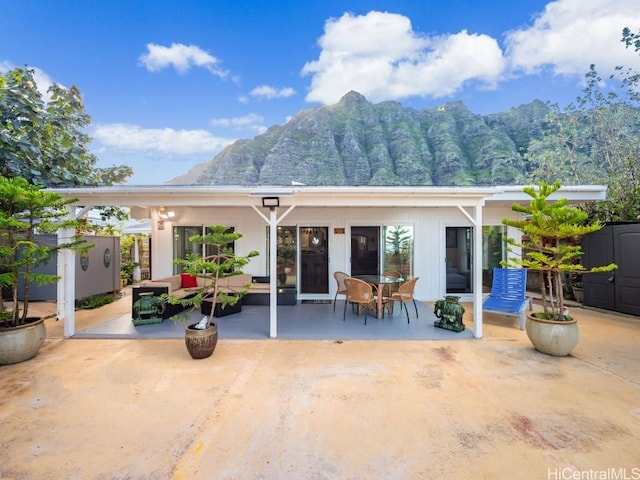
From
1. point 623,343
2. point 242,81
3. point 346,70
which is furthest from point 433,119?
point 623,343

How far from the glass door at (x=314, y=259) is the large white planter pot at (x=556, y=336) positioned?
14.4ft

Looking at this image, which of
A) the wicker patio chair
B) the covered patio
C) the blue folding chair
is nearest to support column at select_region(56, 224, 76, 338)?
the covered patio

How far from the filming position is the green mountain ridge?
33.7 meters

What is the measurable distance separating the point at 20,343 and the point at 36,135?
4834 mm

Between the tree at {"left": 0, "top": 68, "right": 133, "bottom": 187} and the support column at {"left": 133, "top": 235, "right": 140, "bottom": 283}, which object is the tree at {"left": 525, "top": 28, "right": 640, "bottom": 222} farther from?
the support column at {"left": 133, "top": 235, "right": 140, "bottom": 283}

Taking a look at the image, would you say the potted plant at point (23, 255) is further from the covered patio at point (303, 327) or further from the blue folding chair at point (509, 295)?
the blue folding chair at point (509, 295)

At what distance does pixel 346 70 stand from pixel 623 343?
45589 millimetres

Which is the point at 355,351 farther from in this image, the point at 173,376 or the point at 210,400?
the point at 173,376

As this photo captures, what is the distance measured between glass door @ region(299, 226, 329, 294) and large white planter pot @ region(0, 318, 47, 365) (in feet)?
15.6

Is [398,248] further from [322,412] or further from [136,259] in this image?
[136,259]

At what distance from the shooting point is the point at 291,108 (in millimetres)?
41406

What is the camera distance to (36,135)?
20.9 feet

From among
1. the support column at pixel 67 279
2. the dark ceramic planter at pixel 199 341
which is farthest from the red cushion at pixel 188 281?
the dark ceramic planter at pixel 199 341

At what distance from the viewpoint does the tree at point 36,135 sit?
19.4ft
